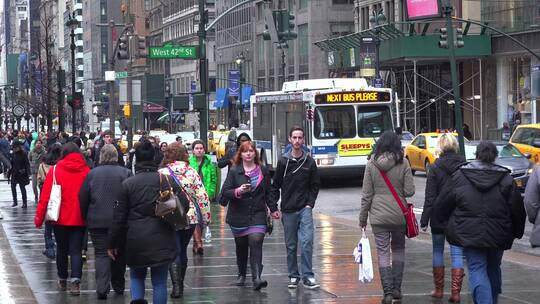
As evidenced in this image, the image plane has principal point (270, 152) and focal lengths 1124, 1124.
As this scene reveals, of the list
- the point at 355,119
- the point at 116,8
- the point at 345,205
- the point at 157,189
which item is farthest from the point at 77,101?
the point at 116,8

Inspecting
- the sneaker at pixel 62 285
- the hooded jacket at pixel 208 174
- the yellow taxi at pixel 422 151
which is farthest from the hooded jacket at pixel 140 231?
the yellow taxi at pixel 422 151

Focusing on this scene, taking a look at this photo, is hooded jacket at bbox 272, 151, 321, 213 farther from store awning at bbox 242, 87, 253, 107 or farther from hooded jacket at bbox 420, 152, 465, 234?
store awning at bbox 242, 87, 253, 107

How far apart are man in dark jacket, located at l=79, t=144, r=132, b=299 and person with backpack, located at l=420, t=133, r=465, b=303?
3351 mm

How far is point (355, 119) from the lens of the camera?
32.2 meters

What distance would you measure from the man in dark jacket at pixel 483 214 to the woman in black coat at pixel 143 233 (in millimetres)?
2586

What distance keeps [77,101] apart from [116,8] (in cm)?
12285

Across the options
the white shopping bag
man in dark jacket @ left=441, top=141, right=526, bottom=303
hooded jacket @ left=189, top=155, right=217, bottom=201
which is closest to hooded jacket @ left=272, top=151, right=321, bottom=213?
the white shopping bag

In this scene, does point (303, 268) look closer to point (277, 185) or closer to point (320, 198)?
point (277, 185)

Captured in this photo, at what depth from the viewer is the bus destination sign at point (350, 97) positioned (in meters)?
31.9

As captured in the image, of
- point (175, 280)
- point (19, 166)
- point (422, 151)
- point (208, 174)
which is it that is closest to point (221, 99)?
point (422, 151)

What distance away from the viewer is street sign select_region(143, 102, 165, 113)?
12836cm

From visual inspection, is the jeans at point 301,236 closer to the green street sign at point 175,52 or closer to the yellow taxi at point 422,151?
the green street sign at point 175,52

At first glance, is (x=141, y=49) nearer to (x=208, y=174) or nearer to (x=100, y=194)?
(x=208, y=174)

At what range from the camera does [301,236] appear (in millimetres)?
13008
